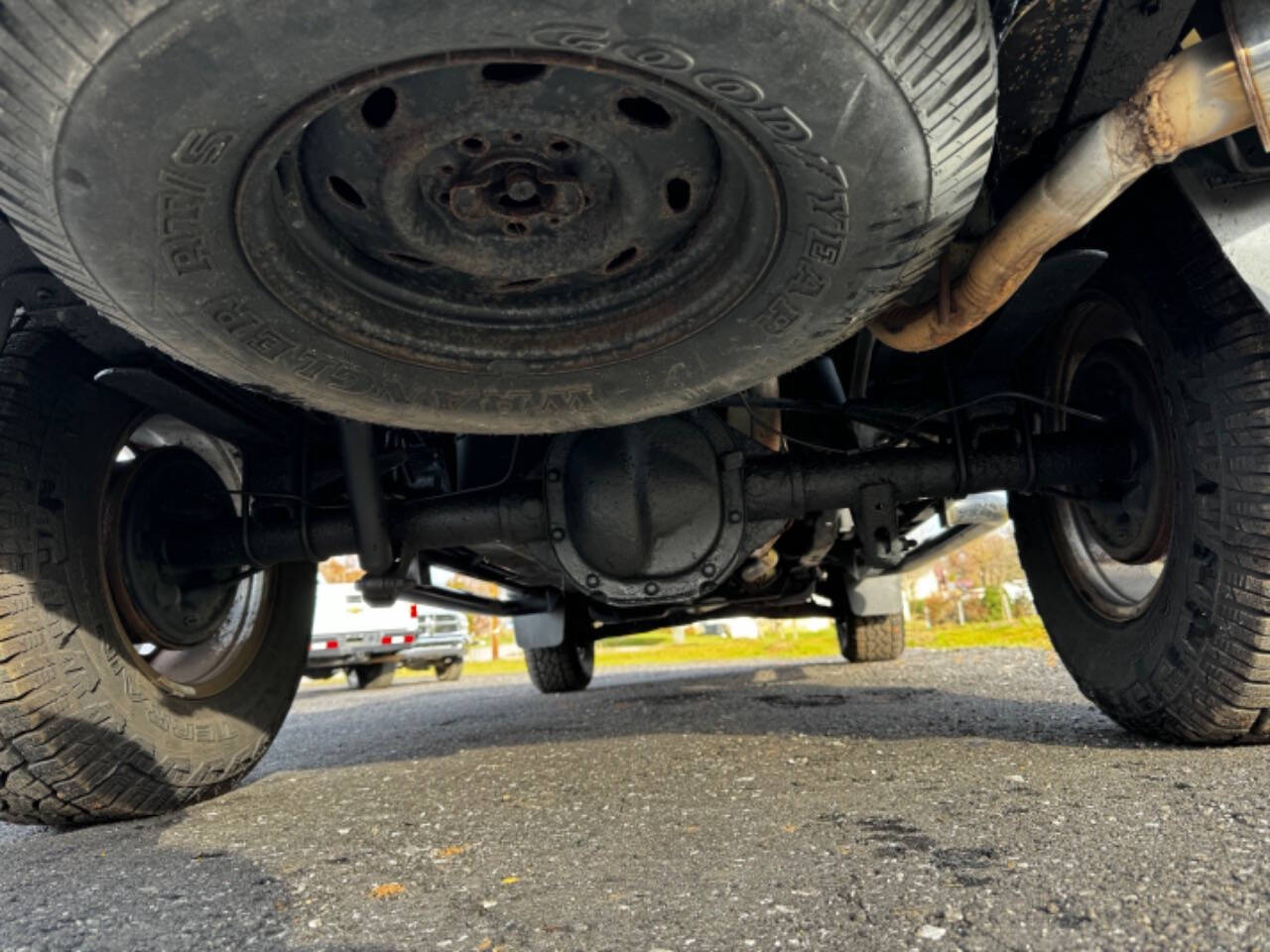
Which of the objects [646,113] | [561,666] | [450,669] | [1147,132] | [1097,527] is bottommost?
[450,669]

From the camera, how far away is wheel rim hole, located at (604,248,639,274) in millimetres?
1511

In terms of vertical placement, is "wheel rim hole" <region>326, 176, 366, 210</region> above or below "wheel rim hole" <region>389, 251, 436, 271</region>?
above

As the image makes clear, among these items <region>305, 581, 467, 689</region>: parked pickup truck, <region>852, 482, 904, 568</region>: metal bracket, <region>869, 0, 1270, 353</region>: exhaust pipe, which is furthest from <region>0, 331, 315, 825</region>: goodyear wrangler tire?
<region>305, 581, 467, 689</region>: parked pickup truck

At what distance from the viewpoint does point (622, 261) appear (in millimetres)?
1533

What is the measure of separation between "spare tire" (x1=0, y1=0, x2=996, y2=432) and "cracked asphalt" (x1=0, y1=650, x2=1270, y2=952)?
76cm

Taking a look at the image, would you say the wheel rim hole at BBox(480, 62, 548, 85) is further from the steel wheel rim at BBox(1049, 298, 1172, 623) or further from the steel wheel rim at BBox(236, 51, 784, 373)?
the steel wheel rim at BBox(1049, 298, 1172, 623)

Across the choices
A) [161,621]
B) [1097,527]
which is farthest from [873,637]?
[161,621]

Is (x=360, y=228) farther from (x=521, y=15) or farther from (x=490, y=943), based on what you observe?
(x=490, y=943)

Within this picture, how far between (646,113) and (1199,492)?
4.35 feet

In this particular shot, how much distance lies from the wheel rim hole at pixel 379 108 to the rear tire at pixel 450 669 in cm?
1090

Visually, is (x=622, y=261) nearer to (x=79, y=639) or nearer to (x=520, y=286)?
(x=520, y=286)

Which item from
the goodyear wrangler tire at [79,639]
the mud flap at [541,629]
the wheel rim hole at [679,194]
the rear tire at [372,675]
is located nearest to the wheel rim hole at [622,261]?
the wheel rim hole at [679,194]

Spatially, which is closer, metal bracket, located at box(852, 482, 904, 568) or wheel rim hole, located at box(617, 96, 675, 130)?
wheel rim hole, located at box(617, 96, 675, 130)

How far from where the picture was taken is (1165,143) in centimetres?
117
